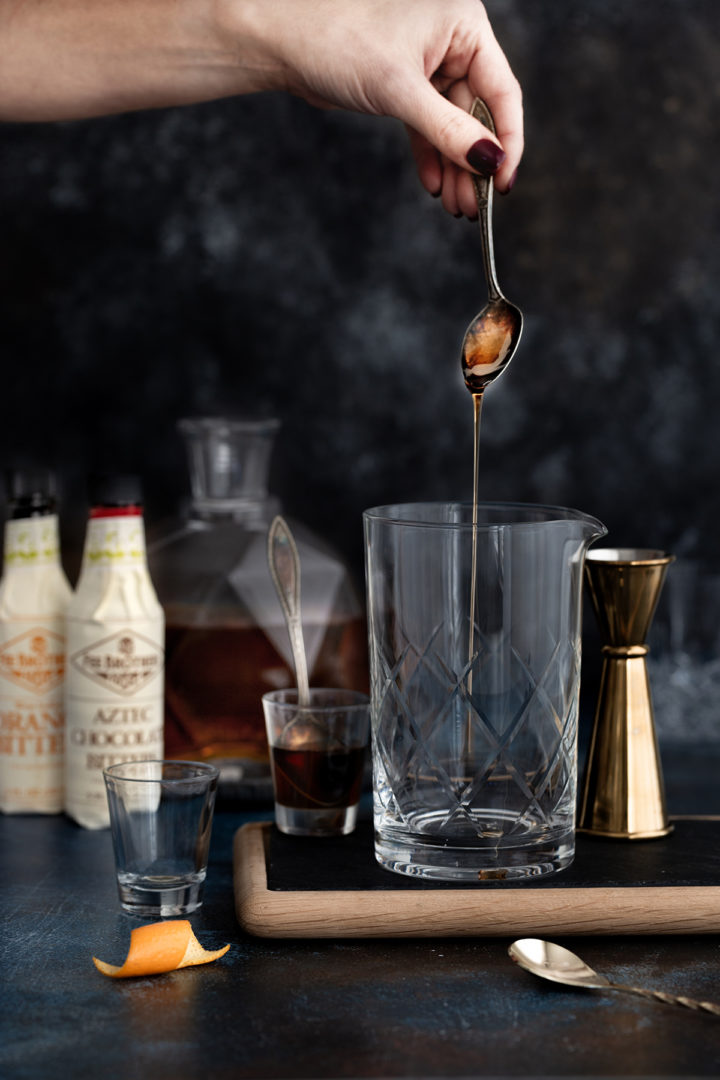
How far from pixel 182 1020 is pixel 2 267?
1.23m

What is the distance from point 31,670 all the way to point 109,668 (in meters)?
0.11

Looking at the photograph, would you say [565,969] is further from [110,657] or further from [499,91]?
[499,91]

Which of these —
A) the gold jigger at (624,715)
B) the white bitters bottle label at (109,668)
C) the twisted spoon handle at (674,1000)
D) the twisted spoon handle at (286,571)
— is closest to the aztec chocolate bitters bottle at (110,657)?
the white bitters bottle label at (109,668)

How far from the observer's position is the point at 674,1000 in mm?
734

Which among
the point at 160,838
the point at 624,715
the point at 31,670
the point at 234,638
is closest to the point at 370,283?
the point at 234,638

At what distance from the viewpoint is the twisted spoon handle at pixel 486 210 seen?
3.35 ft

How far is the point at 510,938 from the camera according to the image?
86cm

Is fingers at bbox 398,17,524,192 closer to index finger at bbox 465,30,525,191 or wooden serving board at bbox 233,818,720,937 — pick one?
index finger at bbox 465,30,525,191

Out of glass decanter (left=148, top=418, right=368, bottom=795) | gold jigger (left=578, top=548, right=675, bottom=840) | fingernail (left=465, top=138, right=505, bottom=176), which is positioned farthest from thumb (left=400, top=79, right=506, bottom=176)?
glass decanter (left=148, top=418, right=368, bottom=795)

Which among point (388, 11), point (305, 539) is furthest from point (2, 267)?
point (388, 11)

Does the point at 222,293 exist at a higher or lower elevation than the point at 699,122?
lower

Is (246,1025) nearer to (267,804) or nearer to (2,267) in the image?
(267,804)

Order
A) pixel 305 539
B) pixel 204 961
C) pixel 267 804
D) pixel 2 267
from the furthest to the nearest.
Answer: pixel 2 267 < pixel 305 539 < pixel 267 804 < pixel 204 961

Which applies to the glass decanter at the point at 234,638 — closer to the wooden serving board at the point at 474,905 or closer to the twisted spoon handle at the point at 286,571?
the twisted spoon handle at the point at 286,571
